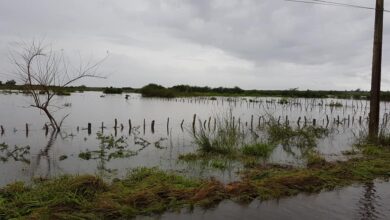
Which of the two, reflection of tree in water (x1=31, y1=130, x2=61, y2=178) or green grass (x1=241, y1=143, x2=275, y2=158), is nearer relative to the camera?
reflection of tree in water (x1=31, y1=130, x2=61, y2=178)

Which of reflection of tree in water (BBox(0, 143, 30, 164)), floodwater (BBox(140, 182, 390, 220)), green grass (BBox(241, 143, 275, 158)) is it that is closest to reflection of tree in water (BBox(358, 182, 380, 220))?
floodwater (BBox(140, 182, 390, 220))

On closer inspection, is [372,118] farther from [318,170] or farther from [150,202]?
[150,202]

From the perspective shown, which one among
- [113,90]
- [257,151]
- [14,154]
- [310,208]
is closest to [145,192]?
[310,208]

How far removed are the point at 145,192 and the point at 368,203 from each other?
4042 mm

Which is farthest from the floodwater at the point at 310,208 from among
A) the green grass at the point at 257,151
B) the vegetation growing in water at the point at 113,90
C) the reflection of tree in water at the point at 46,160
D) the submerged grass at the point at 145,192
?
the vegetation growing in water at the point at 113,90

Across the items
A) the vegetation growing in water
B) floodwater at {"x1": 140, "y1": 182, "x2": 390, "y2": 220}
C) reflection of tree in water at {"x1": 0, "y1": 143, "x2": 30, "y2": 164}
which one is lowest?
reflection of tree in water at {"x1": 0, "y1": 143, "x2": 30, "y2": 164}

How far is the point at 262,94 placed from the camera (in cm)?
9100

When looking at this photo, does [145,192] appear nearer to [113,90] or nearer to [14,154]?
[14,154]

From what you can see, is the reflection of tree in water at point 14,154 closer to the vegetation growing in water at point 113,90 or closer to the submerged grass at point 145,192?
the submerged grass at point 145,192

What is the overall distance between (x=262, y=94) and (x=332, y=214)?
86.4 m

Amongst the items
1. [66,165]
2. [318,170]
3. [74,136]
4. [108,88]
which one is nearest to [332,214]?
[318,170]

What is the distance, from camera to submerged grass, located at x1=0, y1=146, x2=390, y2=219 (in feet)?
19.3

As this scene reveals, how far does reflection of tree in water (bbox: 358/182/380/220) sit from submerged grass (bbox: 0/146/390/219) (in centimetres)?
58

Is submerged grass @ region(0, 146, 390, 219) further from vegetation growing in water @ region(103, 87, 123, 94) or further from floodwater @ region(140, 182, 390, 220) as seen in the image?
vegetation growing in water @ region(103, 87, 123, 94)
